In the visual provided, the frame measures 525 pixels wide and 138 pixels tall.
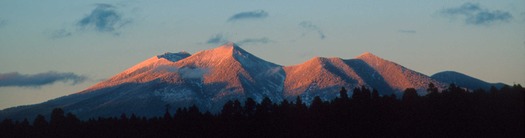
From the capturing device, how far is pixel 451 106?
16138 centimetres

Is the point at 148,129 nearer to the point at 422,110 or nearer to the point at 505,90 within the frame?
the point at 422,110

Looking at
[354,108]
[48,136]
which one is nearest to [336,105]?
[354,108]

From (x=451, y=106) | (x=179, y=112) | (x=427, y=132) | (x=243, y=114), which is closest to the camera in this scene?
(x=427, y=132)

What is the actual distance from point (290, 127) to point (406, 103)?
21103 millimetres

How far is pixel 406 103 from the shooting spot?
164375 mm

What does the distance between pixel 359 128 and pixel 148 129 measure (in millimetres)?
52290

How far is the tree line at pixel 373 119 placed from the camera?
494 ft

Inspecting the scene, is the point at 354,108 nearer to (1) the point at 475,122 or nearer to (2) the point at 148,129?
(1) the point at 475,122

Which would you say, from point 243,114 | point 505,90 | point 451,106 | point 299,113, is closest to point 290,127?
point 299,113

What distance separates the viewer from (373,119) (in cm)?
15812

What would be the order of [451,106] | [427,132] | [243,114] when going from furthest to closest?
[243,114]
[451,106]
[427,132]

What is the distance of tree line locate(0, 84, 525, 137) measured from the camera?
15050 cm

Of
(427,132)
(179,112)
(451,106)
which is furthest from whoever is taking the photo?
(179,112)

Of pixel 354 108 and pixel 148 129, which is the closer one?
pixel 354 108
